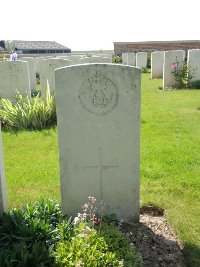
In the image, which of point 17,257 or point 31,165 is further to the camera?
point 31,165

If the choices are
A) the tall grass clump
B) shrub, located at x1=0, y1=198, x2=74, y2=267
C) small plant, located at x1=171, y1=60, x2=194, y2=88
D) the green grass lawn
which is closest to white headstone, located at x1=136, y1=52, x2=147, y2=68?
small plant, located at x1=171, y1=60, x2=194, y2=88

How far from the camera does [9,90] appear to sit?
918 cm

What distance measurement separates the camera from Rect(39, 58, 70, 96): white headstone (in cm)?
933

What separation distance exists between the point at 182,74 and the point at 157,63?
5245mm

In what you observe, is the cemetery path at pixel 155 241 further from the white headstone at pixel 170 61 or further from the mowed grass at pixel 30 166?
the white headstone at pixel 170 61

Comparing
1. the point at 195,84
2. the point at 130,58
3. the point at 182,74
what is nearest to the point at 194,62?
the point at 182,74

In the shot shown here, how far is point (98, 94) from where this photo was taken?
11.0 feet

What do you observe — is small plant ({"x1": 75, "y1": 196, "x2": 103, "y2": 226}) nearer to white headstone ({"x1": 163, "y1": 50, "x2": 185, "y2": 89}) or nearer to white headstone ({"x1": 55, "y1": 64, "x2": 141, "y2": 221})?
white headstone ({"x1": 55, "y1": 64, "x2": 141, "y2": 221})

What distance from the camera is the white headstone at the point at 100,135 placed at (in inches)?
131

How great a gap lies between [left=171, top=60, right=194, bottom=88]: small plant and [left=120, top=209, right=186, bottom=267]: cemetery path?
10483mm

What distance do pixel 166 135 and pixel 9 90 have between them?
15.0 feet

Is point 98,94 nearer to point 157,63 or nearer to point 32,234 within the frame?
point 32,234

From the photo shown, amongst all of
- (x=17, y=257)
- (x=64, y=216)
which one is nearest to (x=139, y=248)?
(x=64, y=216)

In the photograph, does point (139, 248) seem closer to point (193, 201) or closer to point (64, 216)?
point (64, 216)
